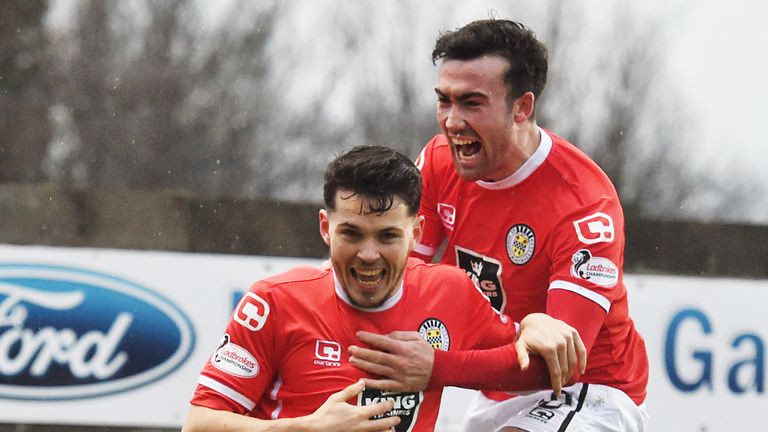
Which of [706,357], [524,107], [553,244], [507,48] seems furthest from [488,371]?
[706,357]

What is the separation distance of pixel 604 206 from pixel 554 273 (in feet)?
0.89

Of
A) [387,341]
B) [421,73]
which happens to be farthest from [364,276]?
[421,73]

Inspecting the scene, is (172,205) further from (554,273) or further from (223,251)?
(554,273)

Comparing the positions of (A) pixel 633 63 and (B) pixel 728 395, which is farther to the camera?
(A) pixel 633 63

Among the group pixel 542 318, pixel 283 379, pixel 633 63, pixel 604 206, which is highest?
pixel 633 63

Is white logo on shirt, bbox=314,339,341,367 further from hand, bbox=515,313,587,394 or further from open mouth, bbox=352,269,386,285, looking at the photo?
hand, bbox=515,313,587,394

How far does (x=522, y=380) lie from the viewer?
3.24 metres

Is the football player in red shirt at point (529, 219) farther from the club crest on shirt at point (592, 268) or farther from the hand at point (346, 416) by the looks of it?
the hand at point (346, 416)

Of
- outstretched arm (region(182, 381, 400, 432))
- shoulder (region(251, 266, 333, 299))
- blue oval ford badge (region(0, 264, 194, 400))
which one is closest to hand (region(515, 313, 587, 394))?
outstretched arm (region(182, 381, 400, 432))

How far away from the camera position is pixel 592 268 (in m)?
3.46

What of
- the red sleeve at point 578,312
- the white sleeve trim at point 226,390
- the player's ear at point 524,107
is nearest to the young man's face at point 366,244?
the white sleeve trim at point 226,390

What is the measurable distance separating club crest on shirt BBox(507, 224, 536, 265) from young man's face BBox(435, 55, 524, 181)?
200 millimetres

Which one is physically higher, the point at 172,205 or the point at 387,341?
the point at 387,341

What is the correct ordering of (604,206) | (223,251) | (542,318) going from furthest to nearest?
(223,251)
(604,206)
(542,318)
